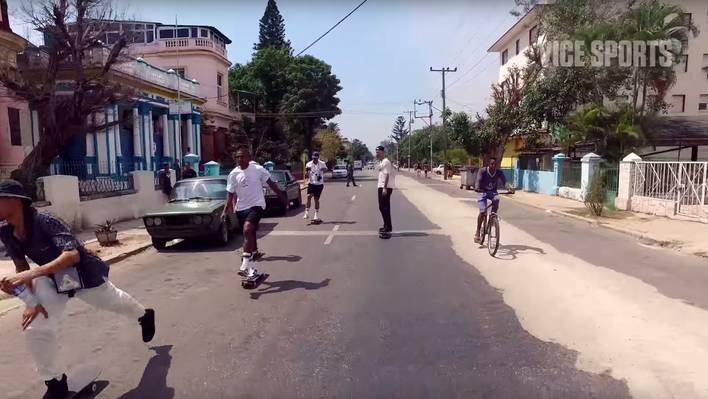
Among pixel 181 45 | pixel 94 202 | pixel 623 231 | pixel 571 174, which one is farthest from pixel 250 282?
pixel 181 45

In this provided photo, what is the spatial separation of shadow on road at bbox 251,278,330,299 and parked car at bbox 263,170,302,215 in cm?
899

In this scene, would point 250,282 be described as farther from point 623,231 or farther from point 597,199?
point 597,199

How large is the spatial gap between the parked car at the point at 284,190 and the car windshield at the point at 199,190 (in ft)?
14.6

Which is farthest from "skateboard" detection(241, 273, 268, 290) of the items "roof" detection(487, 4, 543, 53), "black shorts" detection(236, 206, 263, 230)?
"roof" detection(487, 4, 543, 53)

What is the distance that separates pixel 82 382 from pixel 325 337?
2.05 meters

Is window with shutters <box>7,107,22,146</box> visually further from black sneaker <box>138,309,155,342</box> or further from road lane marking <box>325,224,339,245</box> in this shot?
black sneaker <box>138,309,155,342</box>

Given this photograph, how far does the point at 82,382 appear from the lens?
382 cm

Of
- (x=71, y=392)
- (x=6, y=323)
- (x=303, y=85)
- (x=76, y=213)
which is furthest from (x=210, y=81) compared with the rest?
(x=71, y=392)

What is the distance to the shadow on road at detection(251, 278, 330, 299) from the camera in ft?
21.6

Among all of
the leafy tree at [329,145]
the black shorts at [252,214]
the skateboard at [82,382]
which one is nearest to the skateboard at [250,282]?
the black shorts at [252,214]

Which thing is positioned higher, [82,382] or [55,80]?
[55,80]

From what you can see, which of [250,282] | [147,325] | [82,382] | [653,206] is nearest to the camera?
[82,382]

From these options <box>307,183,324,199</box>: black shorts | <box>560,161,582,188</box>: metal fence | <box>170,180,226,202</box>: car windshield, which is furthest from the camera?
<box>560,161,582,188</box>: metal fence

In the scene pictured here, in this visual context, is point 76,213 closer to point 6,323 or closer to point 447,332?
point 6,323
